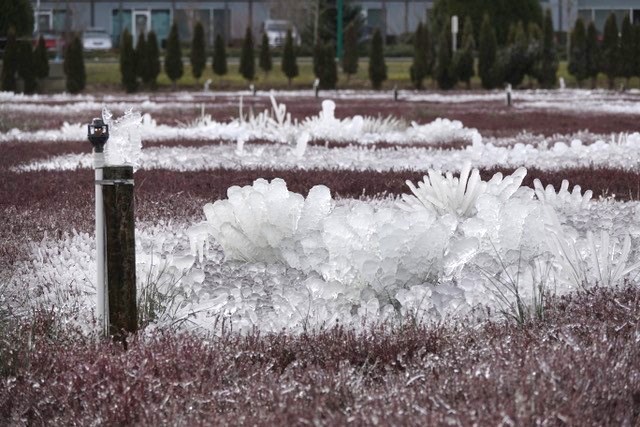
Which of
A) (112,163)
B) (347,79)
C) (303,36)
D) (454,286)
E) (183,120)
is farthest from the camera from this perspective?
(303,36)

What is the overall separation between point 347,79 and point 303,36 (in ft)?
40.8

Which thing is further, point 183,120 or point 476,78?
point 476,78

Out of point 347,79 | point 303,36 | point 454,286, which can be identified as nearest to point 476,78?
point 347,79

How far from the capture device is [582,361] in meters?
3.60

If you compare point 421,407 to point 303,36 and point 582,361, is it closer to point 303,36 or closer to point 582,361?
point 582,361

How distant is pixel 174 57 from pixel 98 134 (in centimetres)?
3364

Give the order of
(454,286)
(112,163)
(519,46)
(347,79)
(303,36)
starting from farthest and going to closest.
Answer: (303,36) → (347,79) → (519,46) → (454,286) → (112,163)

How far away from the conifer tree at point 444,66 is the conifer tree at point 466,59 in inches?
9.0

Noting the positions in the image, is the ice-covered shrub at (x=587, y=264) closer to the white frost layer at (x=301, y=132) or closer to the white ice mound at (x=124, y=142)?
the white ice mound at (x=124, y=142)

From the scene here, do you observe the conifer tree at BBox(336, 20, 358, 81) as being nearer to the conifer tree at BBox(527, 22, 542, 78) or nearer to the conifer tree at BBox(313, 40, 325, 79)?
the conifer tree at BBox(313, 40, 325, 79)

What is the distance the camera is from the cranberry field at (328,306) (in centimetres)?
345

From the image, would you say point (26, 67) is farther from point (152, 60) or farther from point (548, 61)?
point (548, 61)

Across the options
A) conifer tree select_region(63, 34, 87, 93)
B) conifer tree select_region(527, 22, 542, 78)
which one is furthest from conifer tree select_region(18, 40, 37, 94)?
conifer tree select_region(527, 22, 542, 78)

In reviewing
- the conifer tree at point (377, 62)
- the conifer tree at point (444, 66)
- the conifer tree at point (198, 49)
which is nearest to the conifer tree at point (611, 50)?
the conifer tree at point (444, 66)
